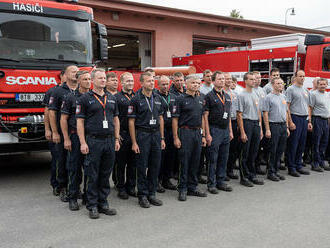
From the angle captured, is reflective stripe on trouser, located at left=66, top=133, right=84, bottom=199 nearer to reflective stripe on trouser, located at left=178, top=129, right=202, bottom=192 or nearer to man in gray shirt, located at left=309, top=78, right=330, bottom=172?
reflective stripe on trouser, located at left=178, top=129, right=202, bottom=192

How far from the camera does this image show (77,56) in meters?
6.39

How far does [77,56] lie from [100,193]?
9.97 feet

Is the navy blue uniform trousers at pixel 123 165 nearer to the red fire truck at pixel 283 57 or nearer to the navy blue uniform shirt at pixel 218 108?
the navy blue uniform shirt at pixel 218 108

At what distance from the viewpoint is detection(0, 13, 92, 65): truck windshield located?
5.80 m

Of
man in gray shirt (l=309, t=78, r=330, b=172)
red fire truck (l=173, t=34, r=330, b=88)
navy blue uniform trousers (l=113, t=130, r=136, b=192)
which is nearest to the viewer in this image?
navy blue uniform trousers (l=113, t=130, r=136, b=192)

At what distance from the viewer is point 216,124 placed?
17.7 feet

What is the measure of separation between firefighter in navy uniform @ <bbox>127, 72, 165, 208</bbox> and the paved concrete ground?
1.16 ft

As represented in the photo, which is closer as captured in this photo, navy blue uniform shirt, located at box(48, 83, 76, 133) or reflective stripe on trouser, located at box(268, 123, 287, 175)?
navy blue uniform shirt, located at box(48, 83, 76, 133)

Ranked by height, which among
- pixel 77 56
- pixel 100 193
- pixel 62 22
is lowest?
pixel 100 193

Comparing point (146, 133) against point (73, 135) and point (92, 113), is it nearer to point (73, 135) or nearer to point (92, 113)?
point (92, 113)

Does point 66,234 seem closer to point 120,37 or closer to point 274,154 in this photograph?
point 274,154

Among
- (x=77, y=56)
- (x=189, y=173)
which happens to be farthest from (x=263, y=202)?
(x=77, y=56)

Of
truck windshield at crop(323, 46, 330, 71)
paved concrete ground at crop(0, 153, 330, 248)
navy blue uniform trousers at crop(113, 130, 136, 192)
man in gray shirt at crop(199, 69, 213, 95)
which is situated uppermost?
truck windshield at crop(323, 46, 330, 71)

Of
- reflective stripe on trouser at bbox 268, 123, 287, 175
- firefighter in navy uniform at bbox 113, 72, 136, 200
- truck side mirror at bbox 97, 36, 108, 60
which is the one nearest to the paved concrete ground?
firefighter in navy uniform at bbox 113, 72, 136, 200
